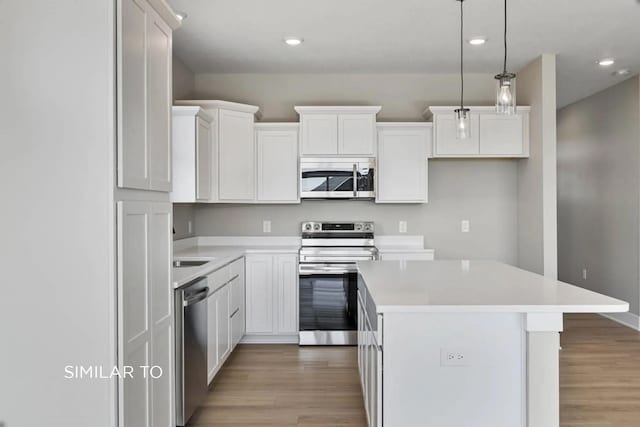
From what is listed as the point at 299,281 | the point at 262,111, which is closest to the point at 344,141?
the point at 262,111

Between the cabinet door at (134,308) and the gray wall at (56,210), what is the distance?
42 millimetres

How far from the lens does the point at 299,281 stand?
4113 millimetres

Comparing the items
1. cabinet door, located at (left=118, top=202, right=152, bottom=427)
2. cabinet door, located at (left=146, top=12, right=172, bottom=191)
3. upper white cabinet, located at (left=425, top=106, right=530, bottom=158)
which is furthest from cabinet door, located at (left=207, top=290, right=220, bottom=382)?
upper white cabinet, located at (left=425, top=106, right=530, bottom=158)

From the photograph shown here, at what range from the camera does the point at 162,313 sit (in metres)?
2.11

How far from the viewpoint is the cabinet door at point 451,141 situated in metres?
4.33

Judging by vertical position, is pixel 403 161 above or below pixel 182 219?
above

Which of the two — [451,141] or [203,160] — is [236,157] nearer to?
[203,160]

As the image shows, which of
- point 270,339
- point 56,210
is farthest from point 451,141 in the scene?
point 56,210

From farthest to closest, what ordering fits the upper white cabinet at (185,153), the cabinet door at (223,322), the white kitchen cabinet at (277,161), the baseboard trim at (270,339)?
the white kitchen cabinet at (277,161), the baseboard trim at (270,339), the upper white cabinet at (185,153), the cabinet door at (223,322)

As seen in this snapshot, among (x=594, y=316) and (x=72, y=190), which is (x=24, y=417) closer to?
(x=72, y=190)

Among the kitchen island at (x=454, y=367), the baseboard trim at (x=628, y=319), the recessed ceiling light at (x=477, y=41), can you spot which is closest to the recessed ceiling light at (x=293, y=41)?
the recessed ceiling light at (x=477, y=41)

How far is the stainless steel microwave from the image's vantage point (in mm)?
4332

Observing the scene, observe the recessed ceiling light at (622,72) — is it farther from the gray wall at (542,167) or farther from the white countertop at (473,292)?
the white countertop at (473,292)

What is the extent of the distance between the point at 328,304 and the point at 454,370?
225 cm
